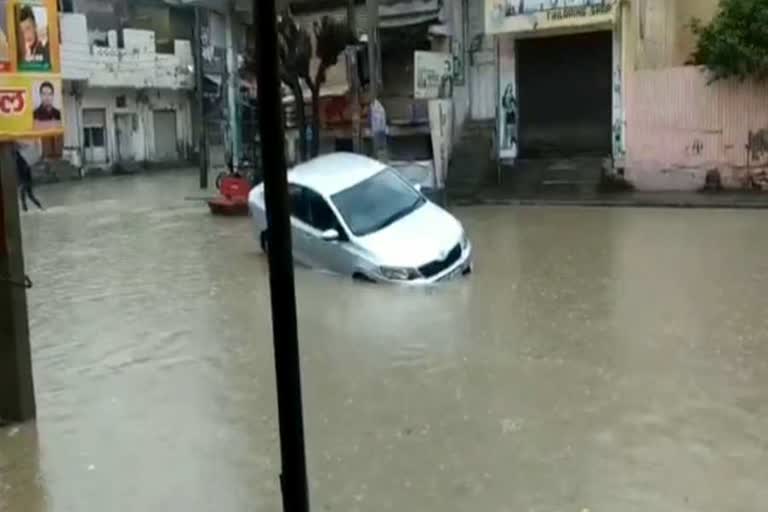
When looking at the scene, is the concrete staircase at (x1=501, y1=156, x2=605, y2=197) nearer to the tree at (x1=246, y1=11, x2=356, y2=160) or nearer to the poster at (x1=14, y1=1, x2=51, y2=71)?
the tree at (x1=246, y1=11, x2=356, y2=160)

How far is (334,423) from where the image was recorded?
7.11 meters

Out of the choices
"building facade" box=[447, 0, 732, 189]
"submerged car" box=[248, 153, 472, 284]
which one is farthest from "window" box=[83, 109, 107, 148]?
"submerged car" box=[248, 153, 472, 284]

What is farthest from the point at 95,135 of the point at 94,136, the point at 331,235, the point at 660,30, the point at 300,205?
the point at 331,235

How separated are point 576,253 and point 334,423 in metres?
8.06

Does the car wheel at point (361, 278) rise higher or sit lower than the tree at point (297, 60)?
lower

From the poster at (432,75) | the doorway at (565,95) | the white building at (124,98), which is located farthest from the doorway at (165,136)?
the doorway at (565,95)

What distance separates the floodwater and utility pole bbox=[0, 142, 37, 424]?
24cm

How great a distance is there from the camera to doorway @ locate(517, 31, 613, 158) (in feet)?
79.3

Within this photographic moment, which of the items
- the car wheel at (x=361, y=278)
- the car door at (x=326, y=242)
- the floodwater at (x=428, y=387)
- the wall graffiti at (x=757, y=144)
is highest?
the wall graffiti at (x=757, y=144)

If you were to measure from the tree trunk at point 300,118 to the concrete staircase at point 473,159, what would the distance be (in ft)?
12.3

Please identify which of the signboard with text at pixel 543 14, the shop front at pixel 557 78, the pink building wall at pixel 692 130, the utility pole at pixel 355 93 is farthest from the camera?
the utility pole at pixel 355 93

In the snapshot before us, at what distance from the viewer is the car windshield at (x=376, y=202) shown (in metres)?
13.2

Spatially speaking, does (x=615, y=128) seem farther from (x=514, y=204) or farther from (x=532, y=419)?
(x=532, y=419)

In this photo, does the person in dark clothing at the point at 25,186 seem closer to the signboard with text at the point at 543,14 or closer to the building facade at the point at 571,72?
the building facade at the point at 571,72
